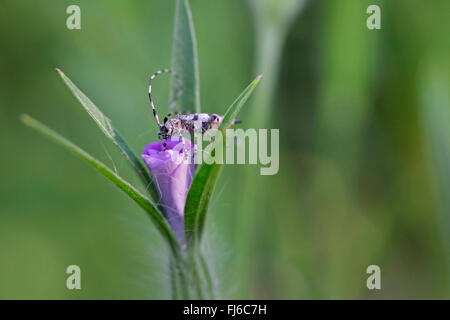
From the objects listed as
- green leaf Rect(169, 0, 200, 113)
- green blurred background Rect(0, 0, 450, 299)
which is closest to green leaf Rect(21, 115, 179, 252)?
green leaf Rect(169, 0, 200, 113)

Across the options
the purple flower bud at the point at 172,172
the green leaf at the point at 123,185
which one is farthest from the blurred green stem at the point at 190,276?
the purple flower bud at the point at 172,172

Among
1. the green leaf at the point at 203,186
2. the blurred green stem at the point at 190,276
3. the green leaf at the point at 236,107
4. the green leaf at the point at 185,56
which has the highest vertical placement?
the green leaf at the point at 185,56

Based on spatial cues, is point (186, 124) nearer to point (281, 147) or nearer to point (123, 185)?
point (123, 185)

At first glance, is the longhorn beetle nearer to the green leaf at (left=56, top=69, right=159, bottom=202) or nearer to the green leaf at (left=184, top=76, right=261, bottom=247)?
the green leaf at (left=56, top=69, right=159, bottom=202)

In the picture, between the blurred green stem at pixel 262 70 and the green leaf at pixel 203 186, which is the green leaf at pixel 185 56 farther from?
the blurred green stem at pixel 262 70

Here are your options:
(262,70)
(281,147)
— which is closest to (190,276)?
(262,70)

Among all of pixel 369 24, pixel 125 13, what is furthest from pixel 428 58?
pixel 125 13
